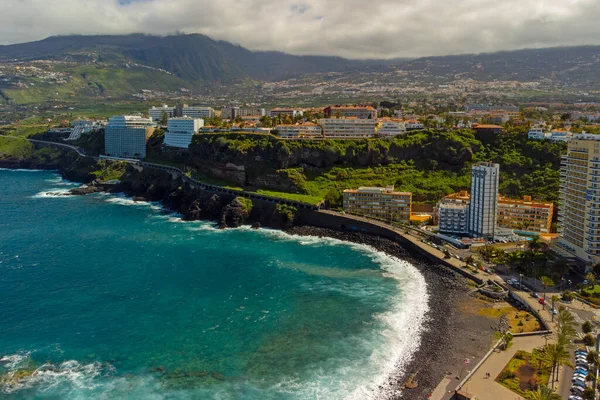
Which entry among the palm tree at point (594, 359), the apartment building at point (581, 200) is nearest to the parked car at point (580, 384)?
the palm tree at point (594, 359)

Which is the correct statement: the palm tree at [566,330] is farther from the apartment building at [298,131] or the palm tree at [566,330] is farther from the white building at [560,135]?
the apartment building at [298,131]

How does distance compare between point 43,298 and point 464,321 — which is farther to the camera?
point 43,298

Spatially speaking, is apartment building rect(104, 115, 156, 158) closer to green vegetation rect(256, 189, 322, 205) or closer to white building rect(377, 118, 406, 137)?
green vegetation rect(256, 189, 322, 205)

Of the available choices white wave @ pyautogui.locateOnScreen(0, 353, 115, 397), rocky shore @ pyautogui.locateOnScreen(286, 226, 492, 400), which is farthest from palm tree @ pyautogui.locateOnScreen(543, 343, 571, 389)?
white wave @ pyautogui.locateOnScreen(0, 353, 115, 397)

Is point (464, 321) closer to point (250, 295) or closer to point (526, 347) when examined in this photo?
point (526, 347)

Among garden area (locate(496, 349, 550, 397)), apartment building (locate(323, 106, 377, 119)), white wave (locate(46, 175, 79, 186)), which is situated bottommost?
garden area (locate(496, 349, 550, 397))

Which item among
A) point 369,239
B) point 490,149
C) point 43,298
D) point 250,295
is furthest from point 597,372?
point 490,149

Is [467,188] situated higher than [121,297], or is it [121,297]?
[467,188]
